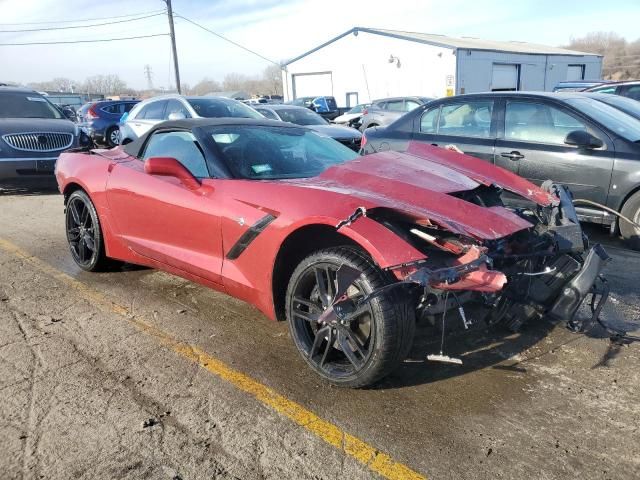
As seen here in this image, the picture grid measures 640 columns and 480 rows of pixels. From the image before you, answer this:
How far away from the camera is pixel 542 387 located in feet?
9.66

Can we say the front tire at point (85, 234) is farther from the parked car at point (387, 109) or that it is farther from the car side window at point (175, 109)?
the parked car at point (387, 109)

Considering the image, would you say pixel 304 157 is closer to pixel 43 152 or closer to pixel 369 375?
pixel 369 375

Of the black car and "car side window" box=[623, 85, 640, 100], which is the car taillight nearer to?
the black car

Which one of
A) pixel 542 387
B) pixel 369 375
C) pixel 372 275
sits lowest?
pixel 542 387

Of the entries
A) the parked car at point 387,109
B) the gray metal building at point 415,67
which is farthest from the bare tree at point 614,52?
the parked car at point 387,109

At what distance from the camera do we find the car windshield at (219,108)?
9.95 metres

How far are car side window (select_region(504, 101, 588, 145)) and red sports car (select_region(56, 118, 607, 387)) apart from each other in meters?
2.30

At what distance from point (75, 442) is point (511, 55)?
117ft

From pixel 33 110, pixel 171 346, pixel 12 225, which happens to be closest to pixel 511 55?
pixel 33 110

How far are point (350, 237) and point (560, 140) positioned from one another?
12.4 ft

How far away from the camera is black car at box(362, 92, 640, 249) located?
5.29 m

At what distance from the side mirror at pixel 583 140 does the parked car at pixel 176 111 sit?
580 centimetres

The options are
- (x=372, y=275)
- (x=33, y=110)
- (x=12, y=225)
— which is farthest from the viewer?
(x=33, y=110)

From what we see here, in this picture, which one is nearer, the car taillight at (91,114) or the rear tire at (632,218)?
the rear tire at (632,218)
